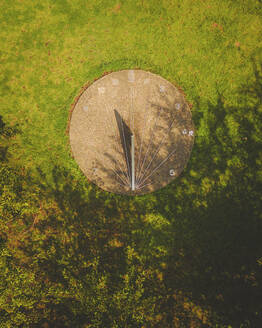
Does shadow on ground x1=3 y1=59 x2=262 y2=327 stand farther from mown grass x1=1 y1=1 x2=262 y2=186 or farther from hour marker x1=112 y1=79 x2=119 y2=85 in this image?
hour marker x1=112 y1=79 x2=119 y2=85

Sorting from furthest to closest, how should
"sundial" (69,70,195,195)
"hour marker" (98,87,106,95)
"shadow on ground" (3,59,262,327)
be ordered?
1. "hour marker" (98,87,106,95)
2. "sundial" (69,70,195,195)
3. "shadow on ground" (3,59,262,327)

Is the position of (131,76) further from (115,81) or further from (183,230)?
(183,230)

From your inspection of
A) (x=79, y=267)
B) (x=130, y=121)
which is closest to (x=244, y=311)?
(x=79, y=267)

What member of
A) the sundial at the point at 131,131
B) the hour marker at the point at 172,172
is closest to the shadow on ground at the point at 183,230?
the hour marker at the point at 172,172

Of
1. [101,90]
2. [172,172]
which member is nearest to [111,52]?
[101,90]

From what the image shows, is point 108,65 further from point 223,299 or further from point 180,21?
point 223,299

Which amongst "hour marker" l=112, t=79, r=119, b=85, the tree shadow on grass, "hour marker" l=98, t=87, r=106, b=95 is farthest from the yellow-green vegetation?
"hour marker" l=98, t=87, r=106, b=95
